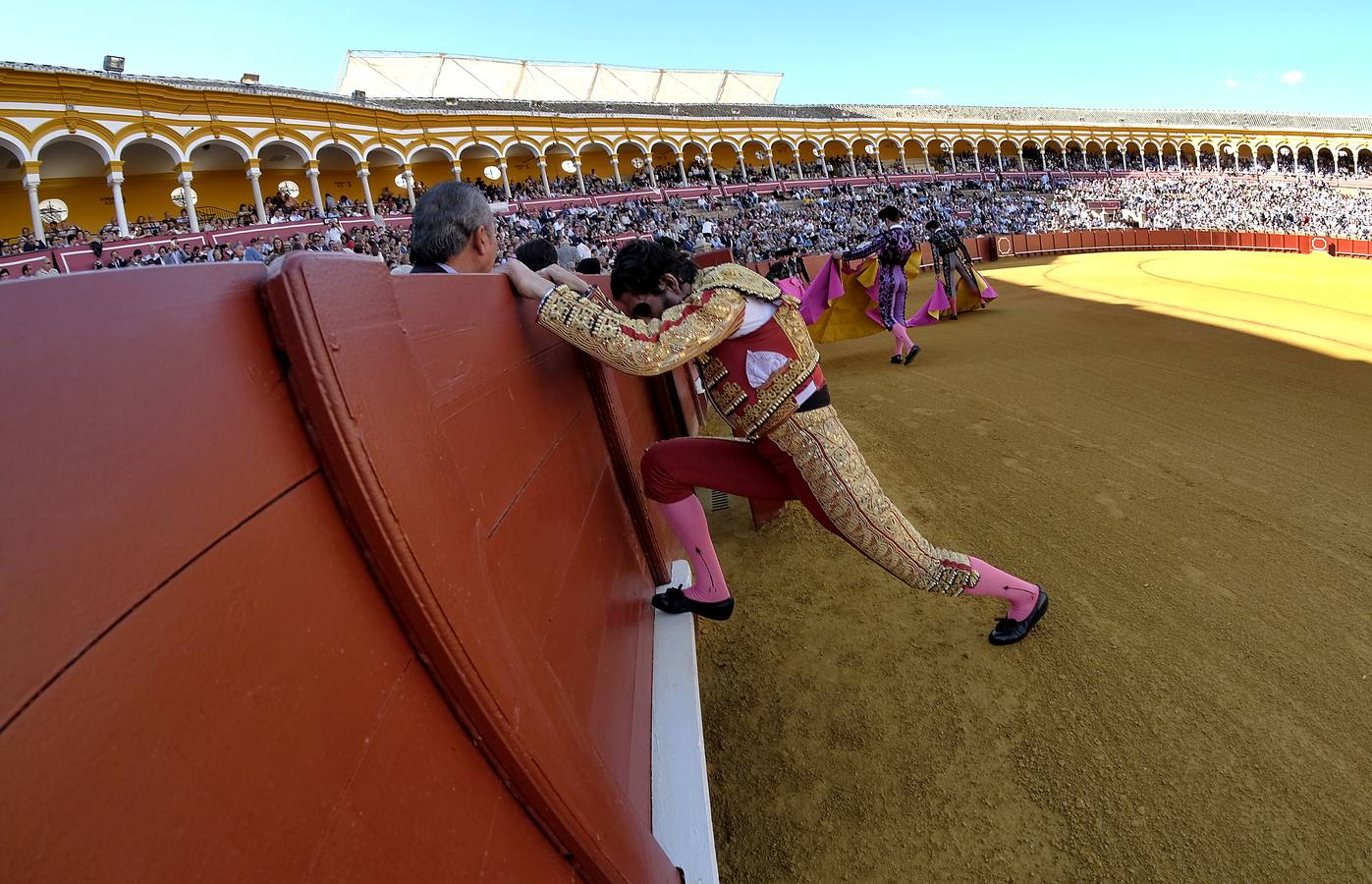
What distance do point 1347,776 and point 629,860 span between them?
5.86 feet

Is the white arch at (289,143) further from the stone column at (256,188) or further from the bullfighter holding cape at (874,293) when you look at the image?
the bullfighter holding cape at (874,293)

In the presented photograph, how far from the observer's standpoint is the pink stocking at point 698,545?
231 cm

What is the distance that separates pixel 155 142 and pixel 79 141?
1724 mm

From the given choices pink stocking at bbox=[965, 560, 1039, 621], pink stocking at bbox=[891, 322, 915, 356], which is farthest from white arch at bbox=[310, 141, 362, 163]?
pink stocking at bbox=[965, 560, 1039, 621]

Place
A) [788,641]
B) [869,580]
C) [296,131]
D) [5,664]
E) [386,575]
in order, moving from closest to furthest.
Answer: [5,664] < [386,575] < [788,641] < [869,580] < [296,131]

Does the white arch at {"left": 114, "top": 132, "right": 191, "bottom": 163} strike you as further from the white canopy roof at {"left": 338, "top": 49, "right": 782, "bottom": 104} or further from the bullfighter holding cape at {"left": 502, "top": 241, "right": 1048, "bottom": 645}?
the bullfighter holding cape at {"left": 502, "top": 241, "right": 1048, "bottom": 645}

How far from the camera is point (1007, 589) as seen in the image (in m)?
2.22

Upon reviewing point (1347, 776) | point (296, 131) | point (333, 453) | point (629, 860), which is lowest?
point (1347, 776)

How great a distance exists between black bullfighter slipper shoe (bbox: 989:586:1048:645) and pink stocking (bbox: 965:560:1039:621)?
18 mm

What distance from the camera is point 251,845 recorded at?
0.51 m

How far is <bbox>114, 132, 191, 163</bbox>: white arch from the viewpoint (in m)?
18.9

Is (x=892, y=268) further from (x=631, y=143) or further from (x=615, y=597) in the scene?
(x=631, y=143)

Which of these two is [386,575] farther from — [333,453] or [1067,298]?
[1067,298]

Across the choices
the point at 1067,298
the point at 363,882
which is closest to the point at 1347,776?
the point at 363,882
